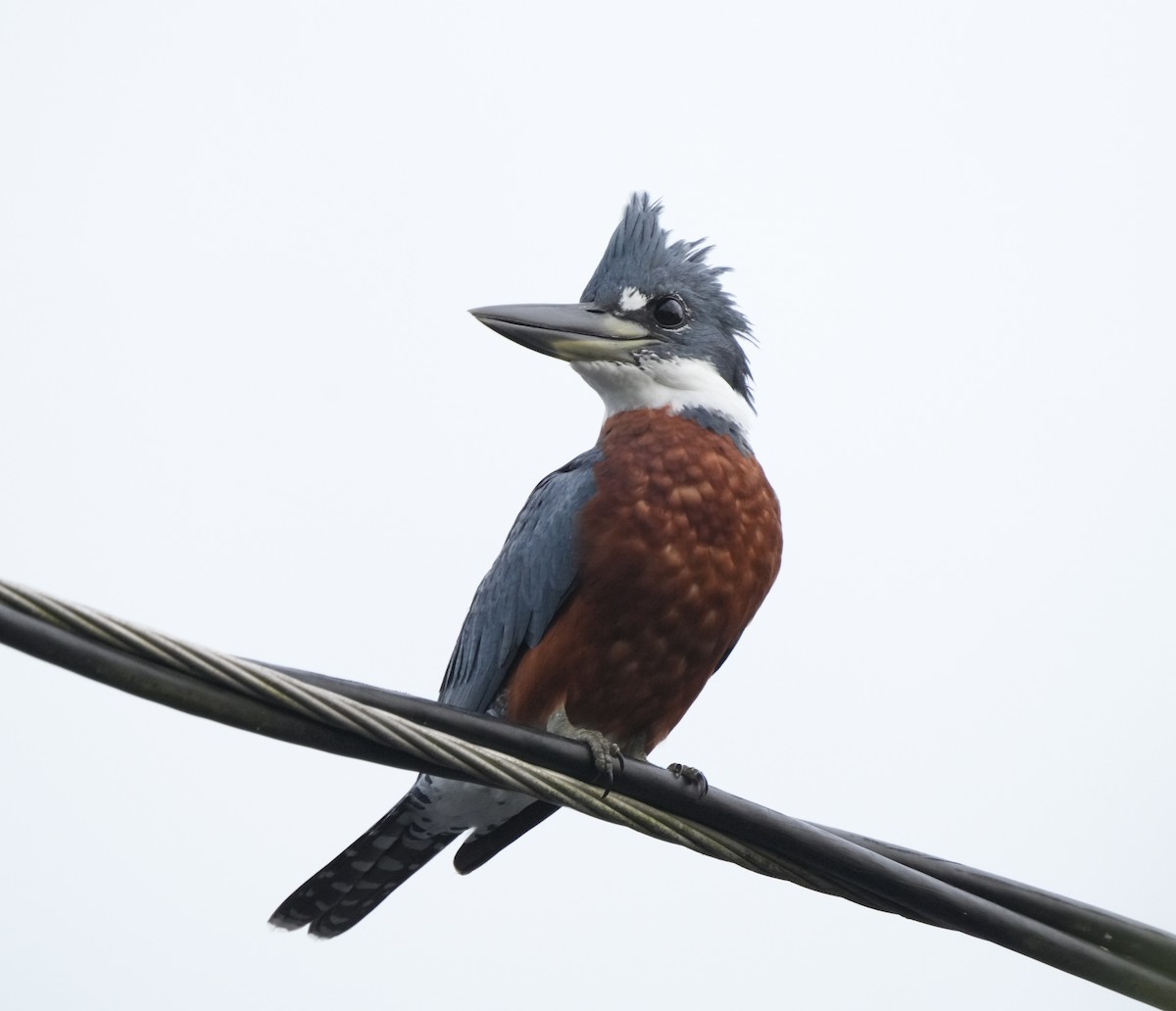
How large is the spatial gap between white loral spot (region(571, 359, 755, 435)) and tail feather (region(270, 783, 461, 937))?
138cm

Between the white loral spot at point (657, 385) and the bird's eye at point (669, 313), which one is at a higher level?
the bird's eye at point (669, 313)

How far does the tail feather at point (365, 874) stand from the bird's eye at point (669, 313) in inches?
66.4

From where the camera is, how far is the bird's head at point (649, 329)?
475 centimetres

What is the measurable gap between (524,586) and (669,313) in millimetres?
1159

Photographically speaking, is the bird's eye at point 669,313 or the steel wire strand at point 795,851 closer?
the steel wire strand at point 795,851

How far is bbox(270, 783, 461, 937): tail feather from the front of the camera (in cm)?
454

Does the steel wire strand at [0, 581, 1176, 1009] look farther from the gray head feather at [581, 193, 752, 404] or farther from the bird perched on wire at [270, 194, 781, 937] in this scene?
the gray head feather at [581, 193, 752, 404]

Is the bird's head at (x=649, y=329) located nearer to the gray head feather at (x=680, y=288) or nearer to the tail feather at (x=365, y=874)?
the gray head feather at (x=680, y=288)

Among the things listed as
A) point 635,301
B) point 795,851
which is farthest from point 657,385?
point 795,851

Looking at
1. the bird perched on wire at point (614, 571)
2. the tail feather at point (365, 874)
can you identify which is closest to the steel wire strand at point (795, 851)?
the bird perched on wire at point (614, 571)

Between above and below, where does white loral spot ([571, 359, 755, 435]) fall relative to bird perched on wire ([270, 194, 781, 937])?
above

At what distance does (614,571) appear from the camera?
4.15m

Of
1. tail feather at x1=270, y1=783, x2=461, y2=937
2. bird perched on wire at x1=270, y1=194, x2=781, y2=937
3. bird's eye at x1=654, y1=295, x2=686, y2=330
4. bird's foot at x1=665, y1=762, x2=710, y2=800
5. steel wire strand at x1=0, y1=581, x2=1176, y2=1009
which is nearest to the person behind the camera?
steel wire strand at x1=0, y1=581, x2=1176, y2=1009

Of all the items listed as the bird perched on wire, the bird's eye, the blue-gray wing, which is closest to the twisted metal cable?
the bird perched on wire
